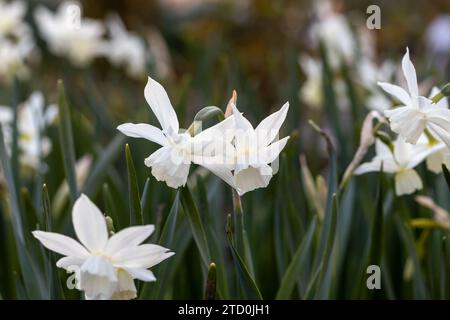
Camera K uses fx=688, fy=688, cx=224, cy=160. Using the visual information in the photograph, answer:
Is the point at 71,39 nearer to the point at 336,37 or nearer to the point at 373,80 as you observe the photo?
the point at 336,37

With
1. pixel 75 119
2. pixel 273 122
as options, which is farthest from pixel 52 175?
pixel 273 122

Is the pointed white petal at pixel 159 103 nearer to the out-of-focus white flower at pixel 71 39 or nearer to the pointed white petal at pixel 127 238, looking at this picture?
the pointed white petal at pixel 127 238

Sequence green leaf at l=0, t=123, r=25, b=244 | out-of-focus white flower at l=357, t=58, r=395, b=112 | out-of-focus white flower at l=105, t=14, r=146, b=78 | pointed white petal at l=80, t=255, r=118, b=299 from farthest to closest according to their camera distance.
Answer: out-of-focus white flower at l=105, t=14, r=146, b=78
out-of-focus white flower at l=357, t=58, r=395, b=112
green leaf at l=0, t=123, r=25, b=244
pointed white petal at l=80, t=255, r=118, b=299

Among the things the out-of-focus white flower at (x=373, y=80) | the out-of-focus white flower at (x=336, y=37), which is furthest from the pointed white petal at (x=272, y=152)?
the out-of-focus white flower at (x=336, y=37)

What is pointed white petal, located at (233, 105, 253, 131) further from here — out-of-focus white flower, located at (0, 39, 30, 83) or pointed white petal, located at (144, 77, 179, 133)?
out-of-focus white flower, located at (0, 39, 30, 83)

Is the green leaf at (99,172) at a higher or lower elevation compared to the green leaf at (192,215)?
higher

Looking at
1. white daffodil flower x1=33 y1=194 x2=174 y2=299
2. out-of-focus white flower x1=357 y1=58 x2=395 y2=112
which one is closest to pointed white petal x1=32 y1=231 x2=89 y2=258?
white daffodil flower x1=33 y1=194 x2=174 y2=299

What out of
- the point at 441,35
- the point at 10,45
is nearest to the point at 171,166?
the point at 10,45

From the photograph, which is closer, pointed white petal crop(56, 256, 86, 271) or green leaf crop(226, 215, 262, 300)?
pointed white petal crop(56, 256, 86, 271)
